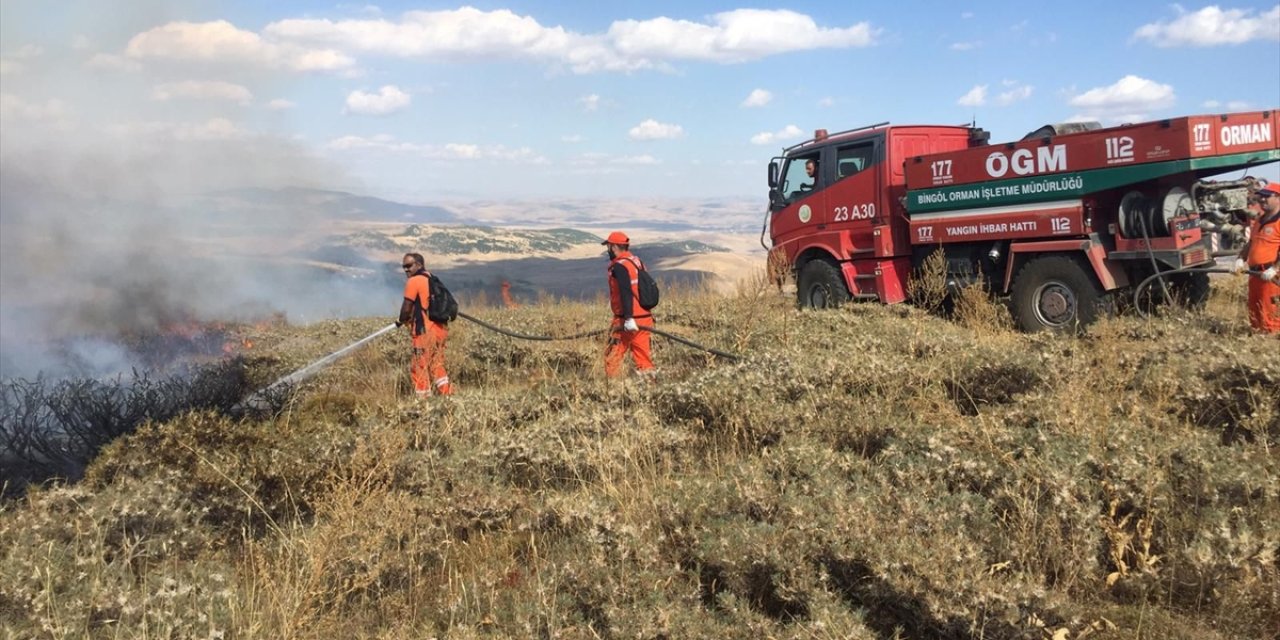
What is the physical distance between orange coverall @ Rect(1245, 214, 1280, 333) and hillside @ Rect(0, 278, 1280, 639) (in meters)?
2.60

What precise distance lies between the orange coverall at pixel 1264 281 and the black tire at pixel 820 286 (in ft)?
14.6

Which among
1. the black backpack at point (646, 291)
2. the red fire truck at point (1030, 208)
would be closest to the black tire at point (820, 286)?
the red fire truck at point (1030, 208)

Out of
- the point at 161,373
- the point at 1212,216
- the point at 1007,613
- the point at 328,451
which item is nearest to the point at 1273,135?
the point at 1212,216

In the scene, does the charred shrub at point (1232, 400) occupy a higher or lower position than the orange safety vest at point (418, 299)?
lower

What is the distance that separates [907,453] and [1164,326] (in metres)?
3.81

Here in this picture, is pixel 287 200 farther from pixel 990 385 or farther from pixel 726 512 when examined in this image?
pixel 726 512

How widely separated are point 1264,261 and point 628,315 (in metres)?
5.98

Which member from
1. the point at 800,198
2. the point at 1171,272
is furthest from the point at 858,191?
the point at 1171,272

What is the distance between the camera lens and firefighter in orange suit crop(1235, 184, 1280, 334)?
751 centimetres

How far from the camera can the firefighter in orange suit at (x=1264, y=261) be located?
7510 millimetres

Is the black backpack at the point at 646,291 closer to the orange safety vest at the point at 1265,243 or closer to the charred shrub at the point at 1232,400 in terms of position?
the charred shrub at the point at 1232,400

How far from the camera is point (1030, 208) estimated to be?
9.10 m

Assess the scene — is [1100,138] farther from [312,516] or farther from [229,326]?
[229,326]

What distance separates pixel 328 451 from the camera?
4668 millimetres
